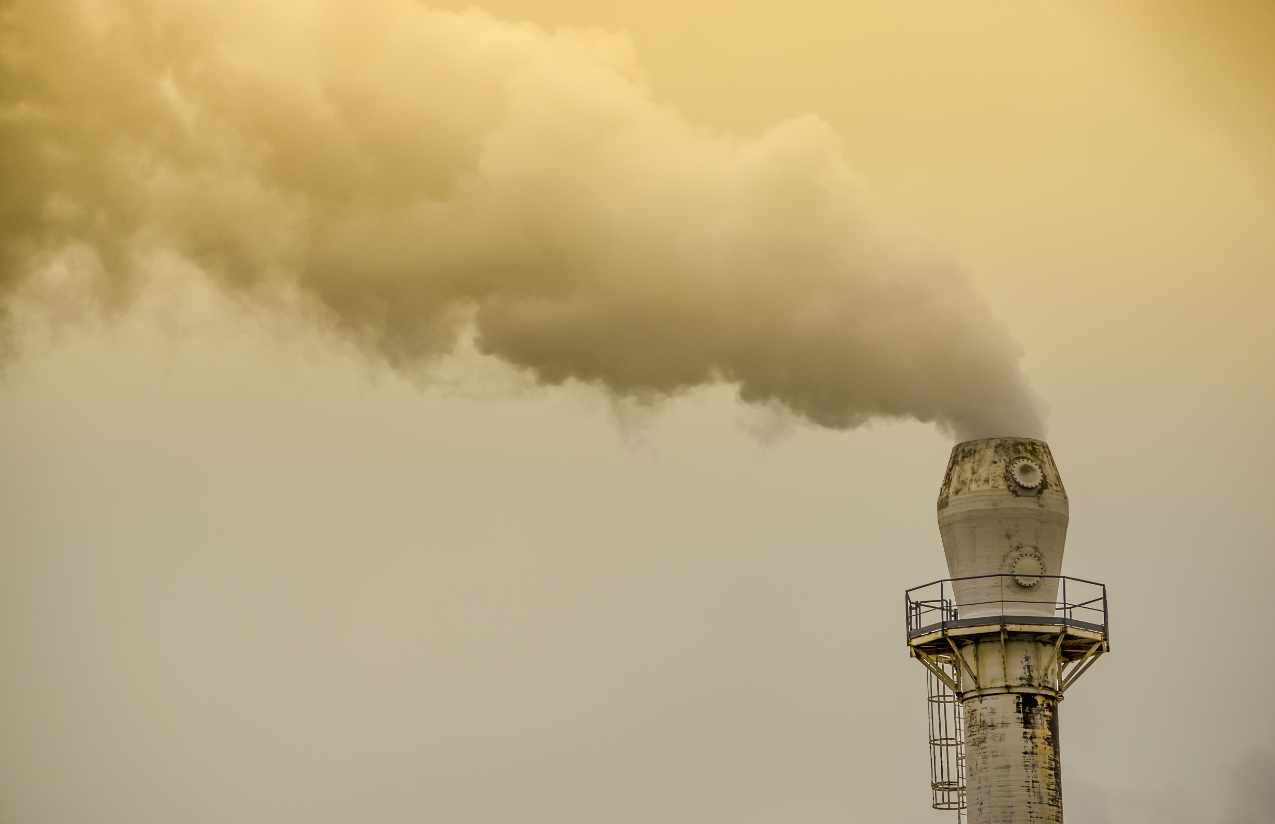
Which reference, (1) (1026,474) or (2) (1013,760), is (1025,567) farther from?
(2) (1013,760)

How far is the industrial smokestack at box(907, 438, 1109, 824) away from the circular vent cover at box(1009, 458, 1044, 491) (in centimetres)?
2

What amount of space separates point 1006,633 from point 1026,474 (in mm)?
3227

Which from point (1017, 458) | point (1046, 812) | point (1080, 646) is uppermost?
point (1017, 458)

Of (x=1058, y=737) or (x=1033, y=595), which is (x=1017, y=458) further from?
(x=1058, y=737)

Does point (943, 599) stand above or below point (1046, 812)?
above

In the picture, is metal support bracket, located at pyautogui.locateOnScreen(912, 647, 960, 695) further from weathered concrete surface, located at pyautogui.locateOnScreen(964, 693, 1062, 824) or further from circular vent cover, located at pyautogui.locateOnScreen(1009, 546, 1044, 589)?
circular vent cover, located at pyautogui.locateOnScreen(1009, 546, 1044, 589)

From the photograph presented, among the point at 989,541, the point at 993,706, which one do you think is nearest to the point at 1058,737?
the point at 993,706

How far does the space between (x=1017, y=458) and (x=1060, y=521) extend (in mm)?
1526

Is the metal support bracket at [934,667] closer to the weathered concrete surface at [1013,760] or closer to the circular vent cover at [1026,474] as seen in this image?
the weathered concrete surface at [1013,760]

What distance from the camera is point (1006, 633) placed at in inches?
1692

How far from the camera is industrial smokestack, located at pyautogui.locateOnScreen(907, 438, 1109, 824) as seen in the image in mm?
42562

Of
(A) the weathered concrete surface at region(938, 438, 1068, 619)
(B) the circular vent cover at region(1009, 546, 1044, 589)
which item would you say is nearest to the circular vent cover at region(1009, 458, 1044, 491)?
(A) the weathered concrete surface at region(938, 438, 1068, 619)

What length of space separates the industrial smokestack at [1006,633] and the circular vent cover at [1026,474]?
20mm

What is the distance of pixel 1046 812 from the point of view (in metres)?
42.2
